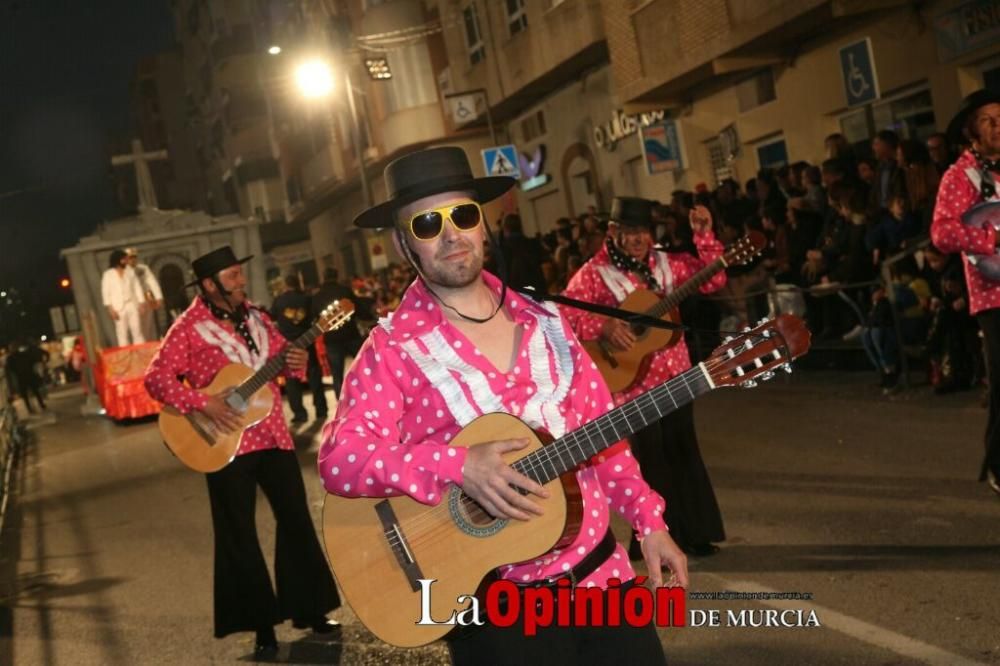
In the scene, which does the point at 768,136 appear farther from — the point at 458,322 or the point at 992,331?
the point at 458,322

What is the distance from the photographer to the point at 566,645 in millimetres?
3340

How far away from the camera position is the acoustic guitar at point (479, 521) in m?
3.31

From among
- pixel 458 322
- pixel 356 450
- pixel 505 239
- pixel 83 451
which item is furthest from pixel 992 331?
pixel 83 451

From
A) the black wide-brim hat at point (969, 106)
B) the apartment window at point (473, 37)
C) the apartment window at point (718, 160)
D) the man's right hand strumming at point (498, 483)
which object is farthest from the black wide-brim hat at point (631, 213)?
the apartment window at point (473, 37)

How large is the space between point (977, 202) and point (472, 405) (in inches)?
153

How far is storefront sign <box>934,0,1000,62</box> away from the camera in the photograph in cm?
1552

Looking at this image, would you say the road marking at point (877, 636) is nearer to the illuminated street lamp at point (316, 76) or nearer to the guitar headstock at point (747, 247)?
the guitar headstock at point (747, 247)

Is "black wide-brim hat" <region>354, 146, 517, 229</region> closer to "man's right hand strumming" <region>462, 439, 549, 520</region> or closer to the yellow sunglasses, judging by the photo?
the yellow sunglasses

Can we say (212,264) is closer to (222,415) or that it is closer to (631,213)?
(222,415)

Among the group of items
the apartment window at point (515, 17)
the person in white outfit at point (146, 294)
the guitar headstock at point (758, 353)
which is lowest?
the guitar headstock at point (758, 353)

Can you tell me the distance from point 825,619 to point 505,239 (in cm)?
940

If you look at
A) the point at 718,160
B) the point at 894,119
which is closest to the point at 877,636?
the point at 894,119

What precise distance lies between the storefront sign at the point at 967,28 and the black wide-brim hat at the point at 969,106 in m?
9.95

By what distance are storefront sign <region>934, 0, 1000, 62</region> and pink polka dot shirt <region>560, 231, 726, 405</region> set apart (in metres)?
10.1
